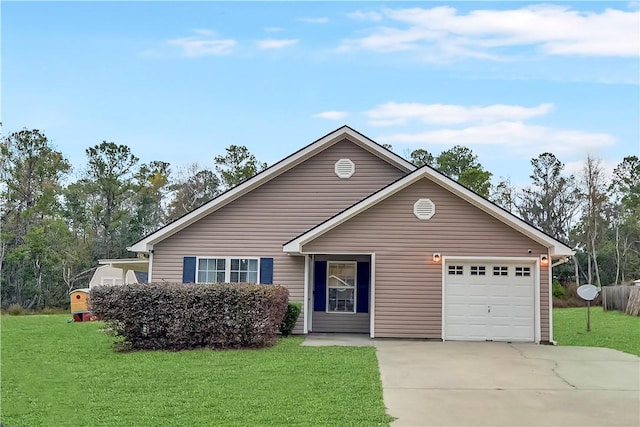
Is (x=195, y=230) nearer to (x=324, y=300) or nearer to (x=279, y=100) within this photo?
(x=324, y=300)

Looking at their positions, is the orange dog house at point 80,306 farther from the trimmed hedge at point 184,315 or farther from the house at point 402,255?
the trimmed hedge at point 184,315

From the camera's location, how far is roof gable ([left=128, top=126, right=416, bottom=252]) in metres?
16.1

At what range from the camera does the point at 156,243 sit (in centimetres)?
1633

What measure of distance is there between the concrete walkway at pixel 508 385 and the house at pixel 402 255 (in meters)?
1.18

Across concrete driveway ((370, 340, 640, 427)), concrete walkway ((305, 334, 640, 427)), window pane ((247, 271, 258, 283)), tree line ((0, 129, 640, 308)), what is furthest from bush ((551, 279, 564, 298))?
window pane ((247, 271, 258, 283))

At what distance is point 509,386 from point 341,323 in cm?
790

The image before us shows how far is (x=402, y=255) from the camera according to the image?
1496cm

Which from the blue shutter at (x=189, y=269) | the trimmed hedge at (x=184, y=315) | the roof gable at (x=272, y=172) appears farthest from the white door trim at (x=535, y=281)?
the blue shutter at (x=189, y=269)

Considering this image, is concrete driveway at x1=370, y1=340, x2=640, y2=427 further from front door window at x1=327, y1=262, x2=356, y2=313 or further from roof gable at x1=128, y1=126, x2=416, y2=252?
roof gable at x1=128, y1=126, x2=416, y2=252

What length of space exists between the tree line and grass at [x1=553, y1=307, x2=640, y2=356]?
18.1 metres

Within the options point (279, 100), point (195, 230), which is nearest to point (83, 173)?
point (279, 100)

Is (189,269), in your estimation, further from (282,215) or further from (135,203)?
(135,203)

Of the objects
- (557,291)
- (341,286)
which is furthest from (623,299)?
(341,286)

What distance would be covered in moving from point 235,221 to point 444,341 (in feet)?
20.6
